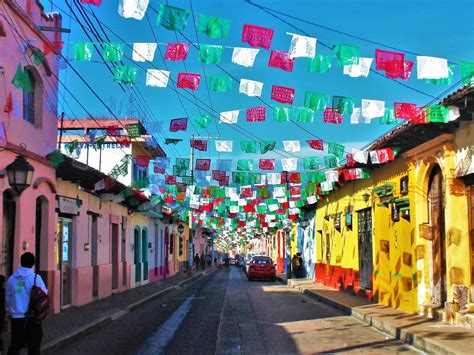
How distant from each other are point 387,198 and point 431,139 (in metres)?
4.12

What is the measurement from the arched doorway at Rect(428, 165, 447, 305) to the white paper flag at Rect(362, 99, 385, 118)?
2364 millimetres

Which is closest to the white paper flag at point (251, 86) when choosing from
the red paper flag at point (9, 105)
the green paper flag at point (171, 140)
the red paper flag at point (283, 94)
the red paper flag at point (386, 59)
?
the red paper flag at point (283, 94)

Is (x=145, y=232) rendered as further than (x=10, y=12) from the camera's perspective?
Yes

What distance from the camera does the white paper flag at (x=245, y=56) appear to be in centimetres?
1082

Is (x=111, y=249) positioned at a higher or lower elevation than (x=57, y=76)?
lower

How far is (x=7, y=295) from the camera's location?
338 inches

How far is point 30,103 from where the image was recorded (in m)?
14.9

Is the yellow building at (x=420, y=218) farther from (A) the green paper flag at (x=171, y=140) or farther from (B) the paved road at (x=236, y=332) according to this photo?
(A) the green paper flag at (x=171, y=140)

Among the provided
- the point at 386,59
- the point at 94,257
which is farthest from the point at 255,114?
the point at 94,257

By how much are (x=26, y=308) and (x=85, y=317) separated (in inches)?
286

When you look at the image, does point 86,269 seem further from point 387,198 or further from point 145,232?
point 145,232

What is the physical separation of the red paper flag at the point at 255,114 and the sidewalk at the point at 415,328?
5502mm

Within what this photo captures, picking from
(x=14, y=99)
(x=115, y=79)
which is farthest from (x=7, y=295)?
(x=14, y=99)

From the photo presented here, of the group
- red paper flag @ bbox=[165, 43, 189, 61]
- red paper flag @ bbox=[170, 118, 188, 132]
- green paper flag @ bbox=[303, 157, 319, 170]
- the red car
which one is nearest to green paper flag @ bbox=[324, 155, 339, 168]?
green paper flag @ bbox=[303, 157, 319, 170]
